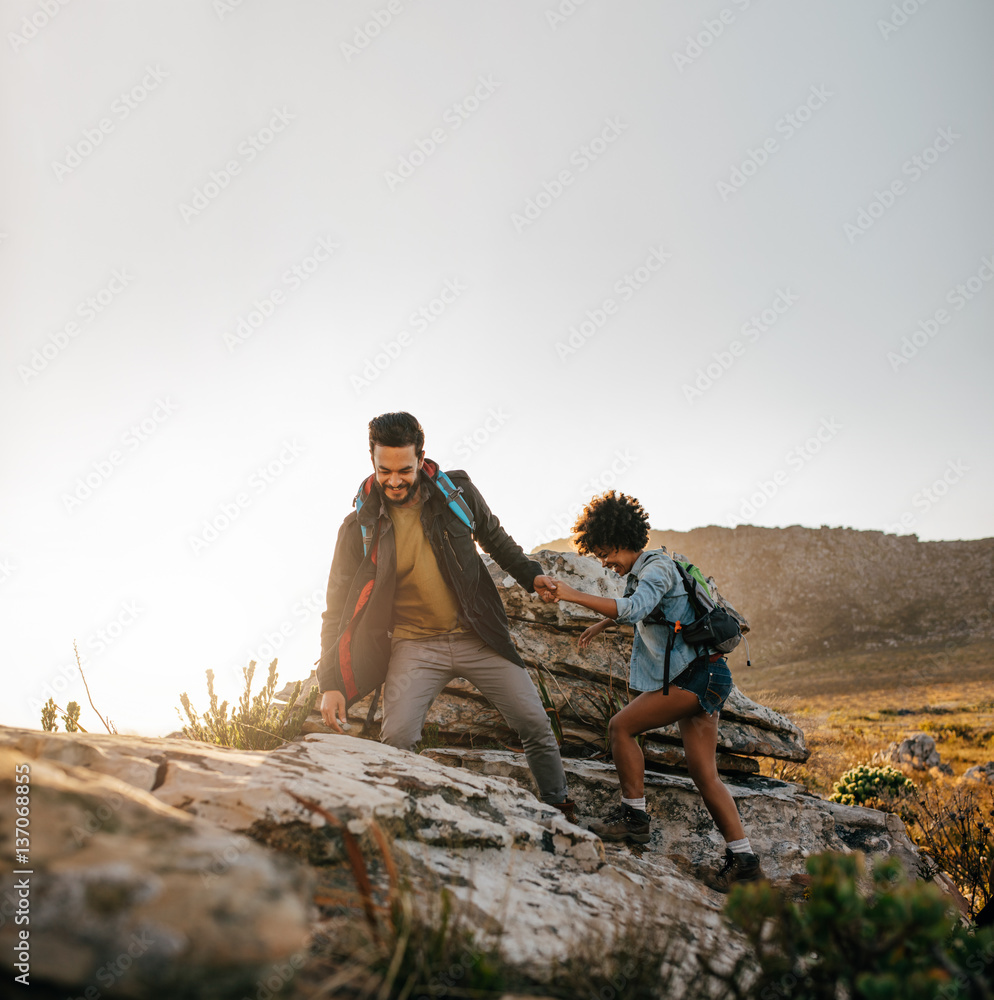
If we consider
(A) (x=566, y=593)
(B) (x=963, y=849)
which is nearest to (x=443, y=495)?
(A) (x=566, y=593)

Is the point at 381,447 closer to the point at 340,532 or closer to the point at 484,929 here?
the point at 340,532

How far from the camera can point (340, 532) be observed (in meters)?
4.34

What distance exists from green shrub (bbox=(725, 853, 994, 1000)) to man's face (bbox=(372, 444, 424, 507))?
301 cm

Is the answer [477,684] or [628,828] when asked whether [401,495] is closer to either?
[477,684]

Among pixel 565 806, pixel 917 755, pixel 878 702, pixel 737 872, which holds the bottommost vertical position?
pixel 878 702

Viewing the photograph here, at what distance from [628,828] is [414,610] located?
1.94m

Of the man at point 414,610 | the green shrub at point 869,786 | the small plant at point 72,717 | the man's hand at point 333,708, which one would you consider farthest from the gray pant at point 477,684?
the green shrub at point 869,786

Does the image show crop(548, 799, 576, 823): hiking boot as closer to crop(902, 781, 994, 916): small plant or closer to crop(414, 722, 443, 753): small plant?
crop(414, 722, 443, 753): small plant

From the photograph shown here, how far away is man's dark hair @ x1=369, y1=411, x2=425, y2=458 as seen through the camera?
4094 millimetres

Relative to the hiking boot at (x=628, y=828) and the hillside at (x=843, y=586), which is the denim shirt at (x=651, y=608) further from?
the hillside at (x=843, y=586)

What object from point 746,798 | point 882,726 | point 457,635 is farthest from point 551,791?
point 882,726

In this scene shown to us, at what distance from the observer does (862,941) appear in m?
1.50

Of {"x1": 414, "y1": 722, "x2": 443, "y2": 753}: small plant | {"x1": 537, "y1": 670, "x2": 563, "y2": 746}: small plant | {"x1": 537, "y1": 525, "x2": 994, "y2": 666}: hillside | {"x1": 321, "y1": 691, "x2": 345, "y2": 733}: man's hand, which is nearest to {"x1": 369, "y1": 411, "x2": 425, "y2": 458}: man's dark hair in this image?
{"x1": 321, "y1": 691, "x2": 345, "y2": 733}: man's hand

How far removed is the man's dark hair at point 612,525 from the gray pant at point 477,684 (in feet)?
3.20
